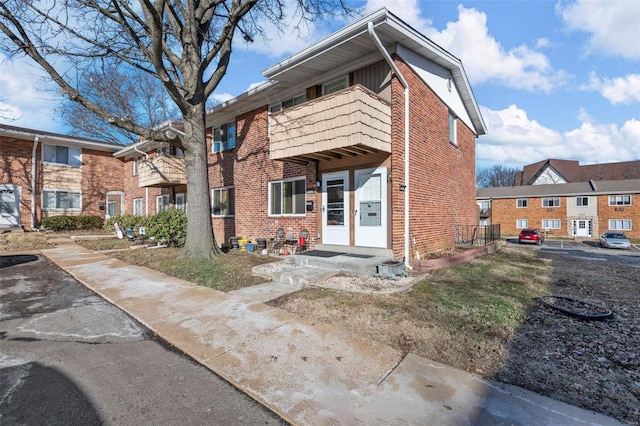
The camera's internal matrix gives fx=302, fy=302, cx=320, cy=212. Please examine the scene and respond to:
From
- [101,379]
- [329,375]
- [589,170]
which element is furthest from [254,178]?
[589,170]

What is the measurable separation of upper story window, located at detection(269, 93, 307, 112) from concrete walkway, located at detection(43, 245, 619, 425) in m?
7.54

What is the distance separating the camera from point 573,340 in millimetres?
3750

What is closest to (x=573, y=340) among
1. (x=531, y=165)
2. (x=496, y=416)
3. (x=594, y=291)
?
(x=496, y=416)

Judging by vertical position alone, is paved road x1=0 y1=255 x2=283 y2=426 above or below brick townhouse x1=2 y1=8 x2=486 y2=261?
below

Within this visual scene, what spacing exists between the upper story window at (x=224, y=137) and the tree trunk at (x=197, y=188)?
3422 millimetres

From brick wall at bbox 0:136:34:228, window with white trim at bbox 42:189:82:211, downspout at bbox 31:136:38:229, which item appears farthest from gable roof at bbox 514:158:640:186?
brick wall at bbox 0:136:34:228

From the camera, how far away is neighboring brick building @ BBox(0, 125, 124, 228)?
18.1 meters

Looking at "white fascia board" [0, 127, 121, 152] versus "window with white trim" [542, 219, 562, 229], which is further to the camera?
"window with white trim" [542, 219, 562, 229]

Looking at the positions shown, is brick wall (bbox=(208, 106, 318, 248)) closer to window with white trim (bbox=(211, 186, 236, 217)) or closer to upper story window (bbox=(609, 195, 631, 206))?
window with white trim (bbox=(211, 186, 236, 217))

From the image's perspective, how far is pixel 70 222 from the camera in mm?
19250

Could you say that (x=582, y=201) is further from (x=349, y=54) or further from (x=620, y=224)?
(x=349, y=54)

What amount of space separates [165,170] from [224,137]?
142 inches

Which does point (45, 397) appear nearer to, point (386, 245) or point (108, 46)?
point (386, 245)

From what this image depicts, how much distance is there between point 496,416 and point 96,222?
2509 cm
